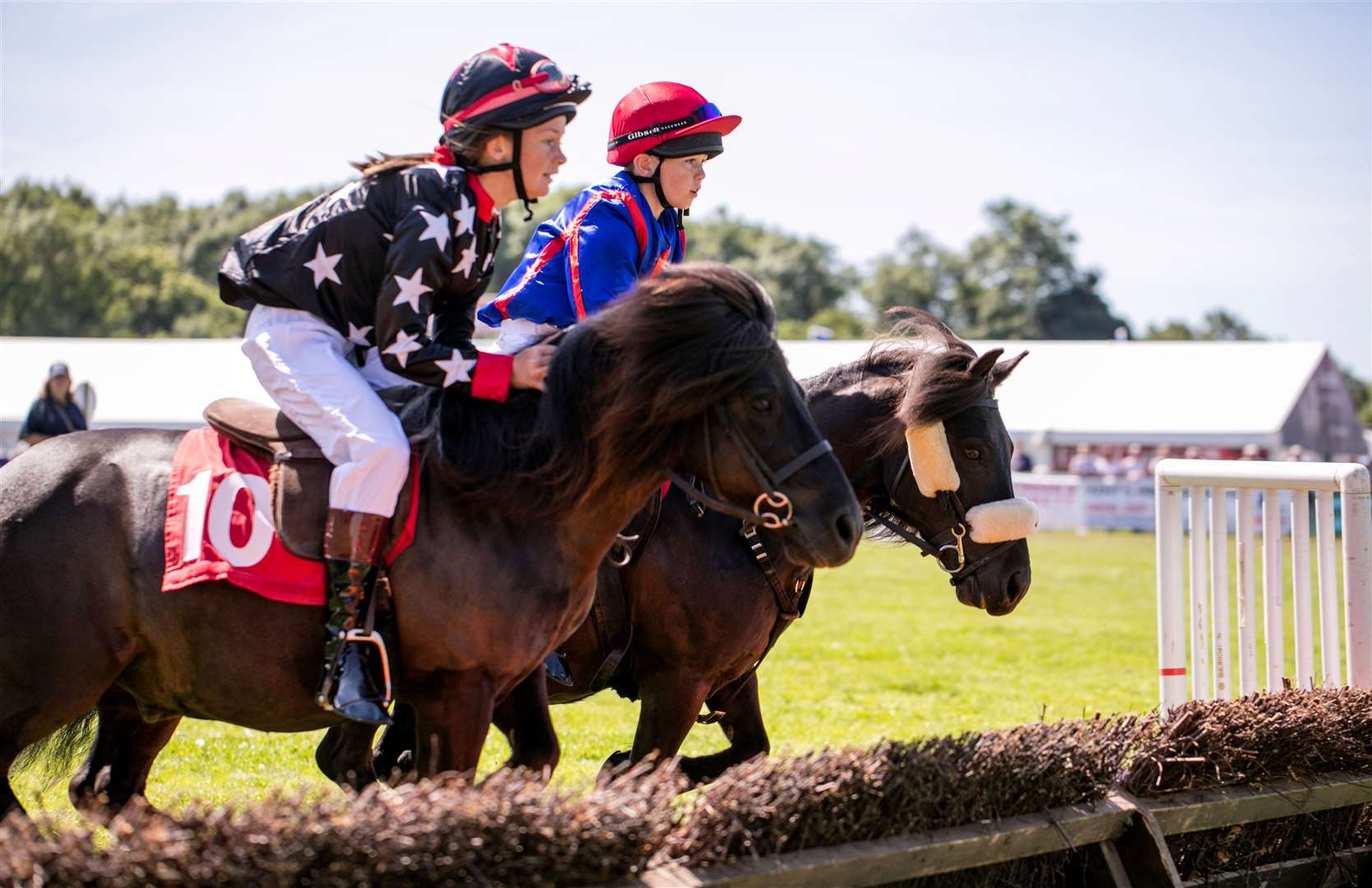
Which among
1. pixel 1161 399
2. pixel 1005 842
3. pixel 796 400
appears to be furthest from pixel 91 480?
pixel 1161 399

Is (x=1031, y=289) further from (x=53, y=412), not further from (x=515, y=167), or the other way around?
(x=515, y=167)

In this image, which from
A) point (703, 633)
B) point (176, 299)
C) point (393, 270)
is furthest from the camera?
point (176, 299)

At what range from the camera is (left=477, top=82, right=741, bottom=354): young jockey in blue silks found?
16.0 feet

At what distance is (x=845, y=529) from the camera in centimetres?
351

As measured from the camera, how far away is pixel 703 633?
4762mm

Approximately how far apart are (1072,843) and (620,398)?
1876 millimetres

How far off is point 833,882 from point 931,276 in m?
94.5

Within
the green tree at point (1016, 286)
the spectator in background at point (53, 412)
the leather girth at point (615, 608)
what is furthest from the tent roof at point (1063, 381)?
the green tree at point (1016, 286)

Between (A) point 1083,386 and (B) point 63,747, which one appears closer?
(B) point 63,747

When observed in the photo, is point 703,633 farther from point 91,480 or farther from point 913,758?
point 91,480

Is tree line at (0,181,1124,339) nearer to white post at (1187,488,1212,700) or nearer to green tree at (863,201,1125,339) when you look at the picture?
green tree at (863,201,1125,339)

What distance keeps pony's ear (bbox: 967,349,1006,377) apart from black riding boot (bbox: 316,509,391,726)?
2.50m

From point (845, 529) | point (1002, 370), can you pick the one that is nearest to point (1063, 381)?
point (1002, 370)

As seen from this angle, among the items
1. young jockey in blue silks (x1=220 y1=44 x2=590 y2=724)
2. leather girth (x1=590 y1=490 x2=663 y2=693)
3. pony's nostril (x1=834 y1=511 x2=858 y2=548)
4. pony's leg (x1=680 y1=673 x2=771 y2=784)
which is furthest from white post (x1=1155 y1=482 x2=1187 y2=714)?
young jockey in blue silks (x1=220 y1=44 x2=590 y2=724)
